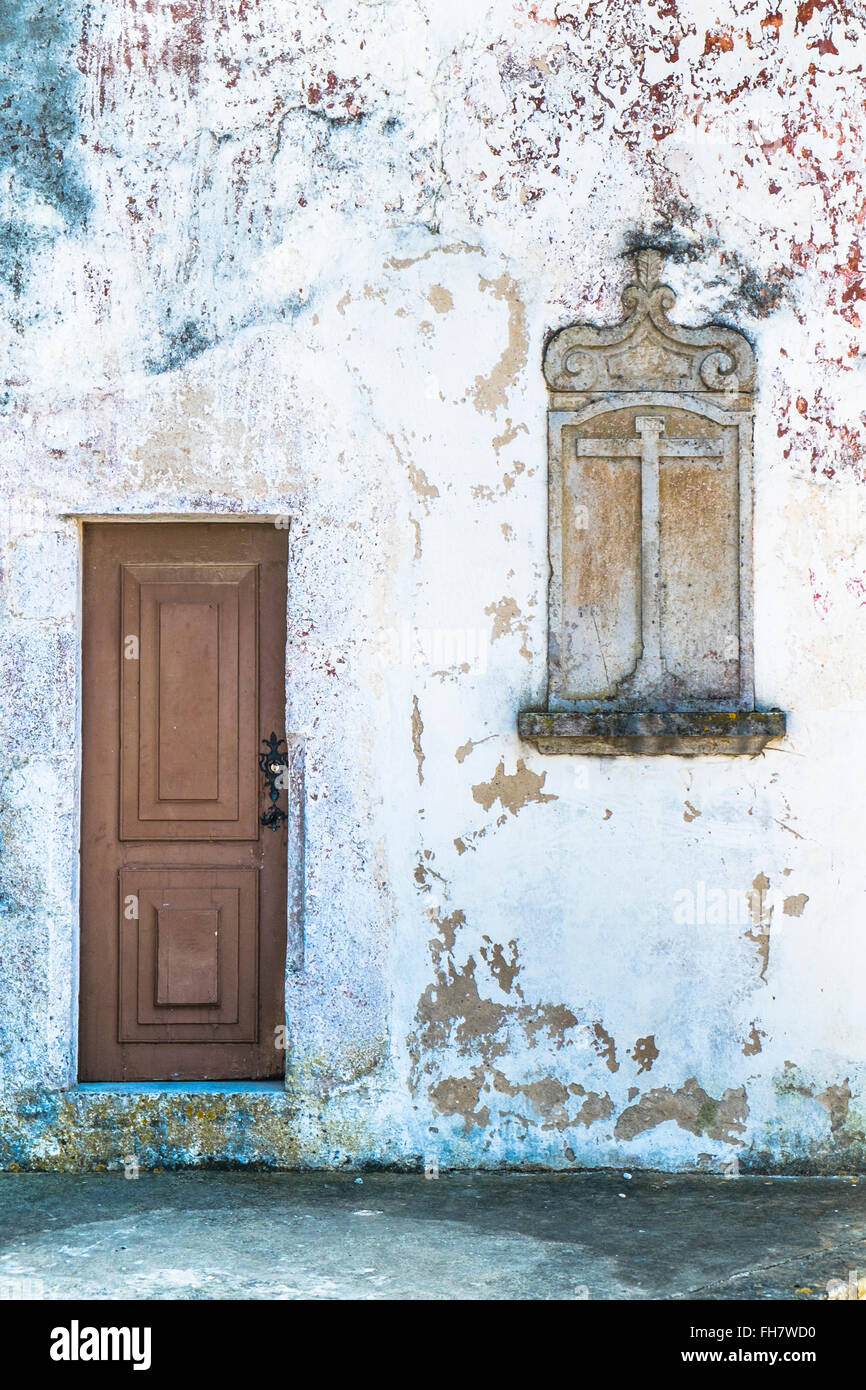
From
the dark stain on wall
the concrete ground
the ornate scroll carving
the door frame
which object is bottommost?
the concrete ground

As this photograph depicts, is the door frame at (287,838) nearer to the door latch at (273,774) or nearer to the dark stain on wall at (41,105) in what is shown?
the door latch at (273,774)

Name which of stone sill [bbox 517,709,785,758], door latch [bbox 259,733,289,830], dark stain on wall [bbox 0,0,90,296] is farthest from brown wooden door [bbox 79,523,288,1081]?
dark stain on wall [bbox 0,0,90,296]

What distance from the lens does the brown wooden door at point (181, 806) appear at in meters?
4.98

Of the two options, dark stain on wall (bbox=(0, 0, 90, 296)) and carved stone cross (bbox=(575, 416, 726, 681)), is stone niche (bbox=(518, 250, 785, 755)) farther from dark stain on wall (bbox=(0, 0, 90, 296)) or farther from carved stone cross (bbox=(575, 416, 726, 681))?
dark stain on wall (bbox=(0, 0, 90, 296))

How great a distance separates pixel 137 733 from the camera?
5027 millimetres

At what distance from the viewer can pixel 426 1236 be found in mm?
4180

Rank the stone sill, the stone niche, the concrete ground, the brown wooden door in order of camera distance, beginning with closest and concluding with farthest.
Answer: the concrete ground
the stone sill
the stone niche
the brown wooden door

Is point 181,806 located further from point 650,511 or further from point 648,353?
point 648,353

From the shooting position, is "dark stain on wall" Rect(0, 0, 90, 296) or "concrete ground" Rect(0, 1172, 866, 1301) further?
"dark stain on wall" Rect(0, 0, 90, 296)

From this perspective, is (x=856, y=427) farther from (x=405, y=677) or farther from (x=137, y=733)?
(x=137, y=733)

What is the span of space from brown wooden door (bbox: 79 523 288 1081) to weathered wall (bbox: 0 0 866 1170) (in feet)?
0.54

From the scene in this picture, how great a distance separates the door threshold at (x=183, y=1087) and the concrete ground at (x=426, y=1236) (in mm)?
287

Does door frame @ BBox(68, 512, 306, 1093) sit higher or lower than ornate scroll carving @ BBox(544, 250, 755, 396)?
lower

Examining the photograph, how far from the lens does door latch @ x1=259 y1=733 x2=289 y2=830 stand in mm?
4988
